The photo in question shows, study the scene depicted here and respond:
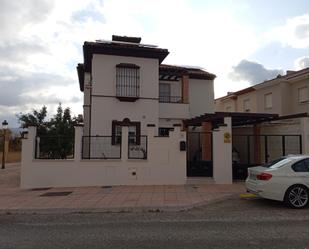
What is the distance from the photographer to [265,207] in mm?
9883

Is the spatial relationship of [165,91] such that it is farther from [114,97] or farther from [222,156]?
[222,156]

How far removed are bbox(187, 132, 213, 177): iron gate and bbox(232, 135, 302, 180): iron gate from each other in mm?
1386

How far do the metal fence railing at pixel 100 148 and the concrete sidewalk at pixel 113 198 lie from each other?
178cm

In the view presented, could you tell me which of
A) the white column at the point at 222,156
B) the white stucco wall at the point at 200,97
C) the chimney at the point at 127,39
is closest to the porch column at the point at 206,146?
the white column at the point at 222,156

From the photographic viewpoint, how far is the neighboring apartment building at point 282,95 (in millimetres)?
26078

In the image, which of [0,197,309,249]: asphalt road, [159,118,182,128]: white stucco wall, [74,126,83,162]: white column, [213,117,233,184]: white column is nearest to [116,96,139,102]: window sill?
[159,118,182,128]: white stucco wall

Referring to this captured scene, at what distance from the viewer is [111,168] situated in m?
14.7

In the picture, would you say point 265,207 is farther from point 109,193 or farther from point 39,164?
point 39,164

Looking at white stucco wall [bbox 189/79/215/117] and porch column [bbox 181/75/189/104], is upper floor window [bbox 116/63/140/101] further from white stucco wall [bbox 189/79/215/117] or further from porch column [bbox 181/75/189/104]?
white stucco wall [bbox 189/79/215/117]

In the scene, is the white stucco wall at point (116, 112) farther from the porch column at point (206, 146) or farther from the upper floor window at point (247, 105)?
the upper floor window at point (247, 105)

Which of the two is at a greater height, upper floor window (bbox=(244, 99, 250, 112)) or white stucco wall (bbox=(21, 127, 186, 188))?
upper floor window (bbox=(244, 99, 250, 112))

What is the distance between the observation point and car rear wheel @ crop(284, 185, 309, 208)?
9.55 meters

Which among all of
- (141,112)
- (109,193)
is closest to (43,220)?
(109,193)

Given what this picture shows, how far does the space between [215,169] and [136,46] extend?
28.9 ft
